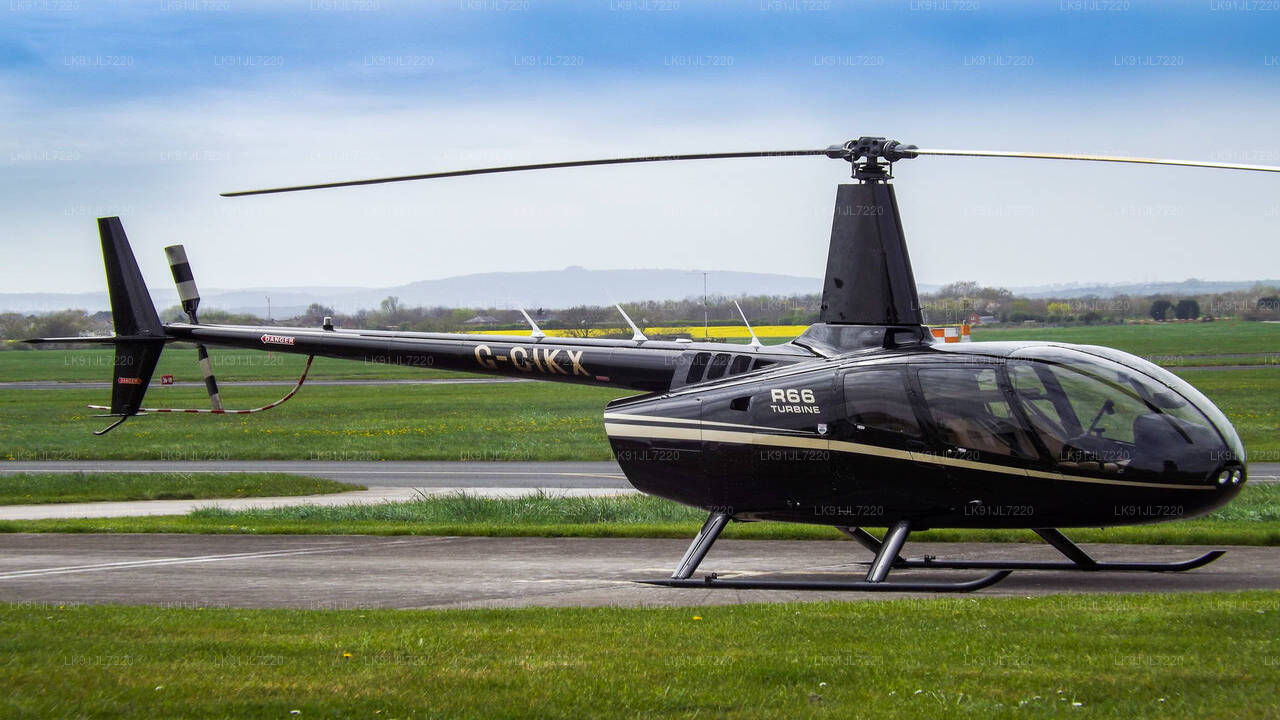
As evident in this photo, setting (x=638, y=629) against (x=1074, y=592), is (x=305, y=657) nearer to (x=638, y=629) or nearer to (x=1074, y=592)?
(x=638, y=629)

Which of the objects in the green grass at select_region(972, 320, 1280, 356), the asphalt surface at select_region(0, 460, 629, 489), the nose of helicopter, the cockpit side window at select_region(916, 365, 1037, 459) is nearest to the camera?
the nose of helicopter

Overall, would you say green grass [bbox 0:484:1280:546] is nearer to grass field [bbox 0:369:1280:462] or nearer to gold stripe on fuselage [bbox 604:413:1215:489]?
gold stripe on fuselage [bbox 604:413:1215:489]

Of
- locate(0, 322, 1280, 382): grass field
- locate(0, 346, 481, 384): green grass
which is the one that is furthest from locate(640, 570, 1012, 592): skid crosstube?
locate(0, 346, 481, 384): green grass

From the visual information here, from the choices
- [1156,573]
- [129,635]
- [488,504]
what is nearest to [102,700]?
[129,635]

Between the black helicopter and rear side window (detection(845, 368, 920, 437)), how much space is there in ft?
0.04

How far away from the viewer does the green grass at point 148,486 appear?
22.0 m

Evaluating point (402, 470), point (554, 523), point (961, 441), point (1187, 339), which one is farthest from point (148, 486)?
point (1187, 339)

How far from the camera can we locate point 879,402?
34.6ft

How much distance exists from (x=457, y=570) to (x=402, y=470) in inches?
565

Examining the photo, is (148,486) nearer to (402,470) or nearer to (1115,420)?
(402,470)

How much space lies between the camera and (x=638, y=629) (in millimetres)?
8711

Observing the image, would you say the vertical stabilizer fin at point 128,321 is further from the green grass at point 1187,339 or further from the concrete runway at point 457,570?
the green grass at point 1187,339

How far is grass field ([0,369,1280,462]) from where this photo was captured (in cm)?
3045

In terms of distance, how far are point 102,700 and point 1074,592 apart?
8.01m
